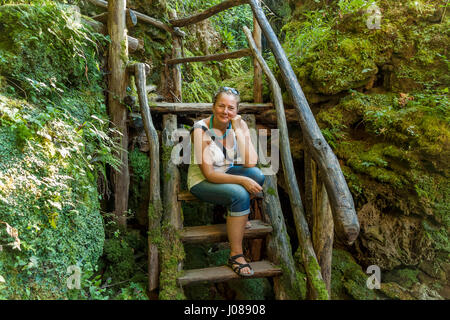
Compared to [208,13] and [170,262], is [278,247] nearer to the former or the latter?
[170,262]

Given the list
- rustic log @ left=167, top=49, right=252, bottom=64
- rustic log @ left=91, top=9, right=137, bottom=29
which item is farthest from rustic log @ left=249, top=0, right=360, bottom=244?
rustic log @ left=91, top=9, right=137, bottom=29

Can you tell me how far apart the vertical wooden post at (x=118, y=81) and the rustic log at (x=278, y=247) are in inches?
69.5

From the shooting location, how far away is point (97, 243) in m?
2.33

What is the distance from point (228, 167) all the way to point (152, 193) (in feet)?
2.68

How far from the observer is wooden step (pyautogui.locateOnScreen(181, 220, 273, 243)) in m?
2.47

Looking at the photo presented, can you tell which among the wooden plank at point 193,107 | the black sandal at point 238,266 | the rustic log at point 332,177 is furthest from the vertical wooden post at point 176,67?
the black sandal at point 238,266

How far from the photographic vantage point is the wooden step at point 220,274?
2191mm

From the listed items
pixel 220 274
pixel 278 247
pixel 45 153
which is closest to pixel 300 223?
pixel 278 247

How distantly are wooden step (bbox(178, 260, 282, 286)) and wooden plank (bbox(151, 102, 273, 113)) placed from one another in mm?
2094

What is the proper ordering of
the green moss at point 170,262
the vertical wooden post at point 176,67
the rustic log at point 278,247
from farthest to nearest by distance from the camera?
the vertical wooden post at point 176,67, the rustic log at point 278,247, the green moss at point 170,262

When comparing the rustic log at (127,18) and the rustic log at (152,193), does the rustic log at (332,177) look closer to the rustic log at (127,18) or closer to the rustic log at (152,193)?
the rustic log at (152,193)

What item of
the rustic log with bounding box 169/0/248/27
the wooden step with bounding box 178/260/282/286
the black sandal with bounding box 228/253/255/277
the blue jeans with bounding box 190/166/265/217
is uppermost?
the rustic log with bounding box 169/0/248/27

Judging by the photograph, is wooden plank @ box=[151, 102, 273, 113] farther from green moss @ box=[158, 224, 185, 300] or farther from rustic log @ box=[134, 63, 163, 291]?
green moss @ box=[158, 224, 185, 300]

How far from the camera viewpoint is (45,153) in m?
1.95
